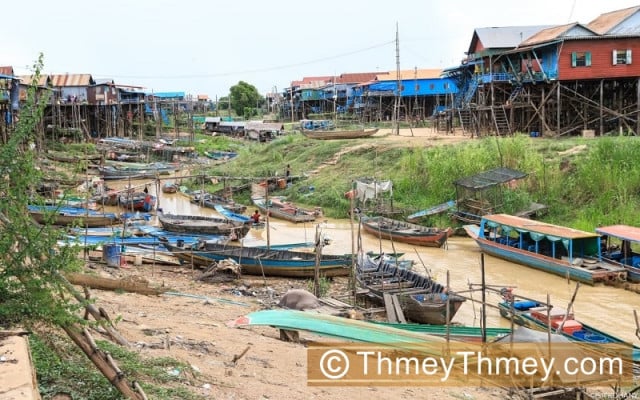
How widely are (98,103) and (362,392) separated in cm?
4871

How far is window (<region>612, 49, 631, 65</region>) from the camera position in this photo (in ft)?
103

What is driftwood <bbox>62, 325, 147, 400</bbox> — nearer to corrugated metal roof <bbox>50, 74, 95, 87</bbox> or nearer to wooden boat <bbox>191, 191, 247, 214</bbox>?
wooden boat <bbox>191, 191, 247, 214</bbox>

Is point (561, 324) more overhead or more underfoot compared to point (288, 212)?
more overhead

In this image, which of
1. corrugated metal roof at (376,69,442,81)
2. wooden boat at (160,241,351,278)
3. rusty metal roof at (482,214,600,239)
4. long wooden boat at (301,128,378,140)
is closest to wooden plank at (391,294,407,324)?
wooden boat at (160,241,351,278)

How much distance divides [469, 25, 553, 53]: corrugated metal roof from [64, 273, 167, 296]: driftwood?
89.4ft

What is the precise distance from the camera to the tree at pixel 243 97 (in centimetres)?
8575

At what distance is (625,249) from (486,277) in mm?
3899

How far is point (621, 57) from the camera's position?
31.6m

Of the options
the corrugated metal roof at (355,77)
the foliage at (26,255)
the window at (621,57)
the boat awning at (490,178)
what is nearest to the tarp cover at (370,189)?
the boat awning at (490,178)

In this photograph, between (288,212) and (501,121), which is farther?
(501,121)

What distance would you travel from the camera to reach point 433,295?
14883mm

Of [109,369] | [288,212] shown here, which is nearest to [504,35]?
[288,212]

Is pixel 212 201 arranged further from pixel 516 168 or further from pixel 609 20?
pixel 609 20

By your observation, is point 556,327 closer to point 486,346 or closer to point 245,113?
point 486,346
